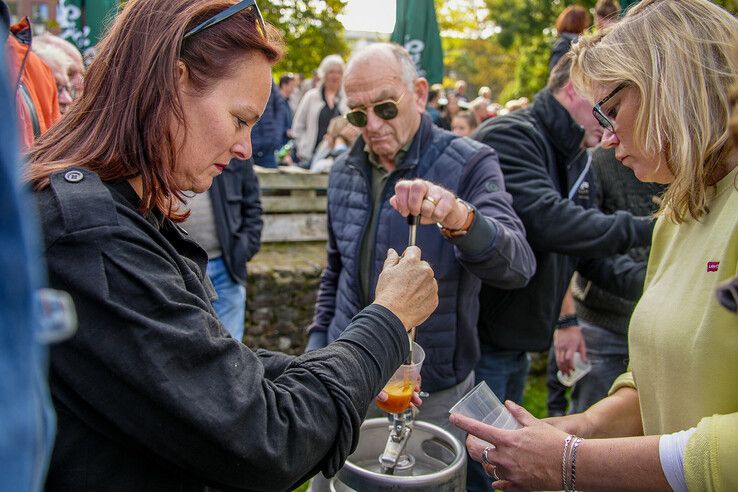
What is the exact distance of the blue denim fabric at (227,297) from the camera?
3.97 m

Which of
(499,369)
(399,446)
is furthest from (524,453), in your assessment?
(499,369)

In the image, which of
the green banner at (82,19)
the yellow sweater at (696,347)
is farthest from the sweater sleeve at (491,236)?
the green banner at (82,19)

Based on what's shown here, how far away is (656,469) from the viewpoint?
146 centimetres

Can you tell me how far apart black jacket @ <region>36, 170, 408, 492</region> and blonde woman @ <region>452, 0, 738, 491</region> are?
2.17ft

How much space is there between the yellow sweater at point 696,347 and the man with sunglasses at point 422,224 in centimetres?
69

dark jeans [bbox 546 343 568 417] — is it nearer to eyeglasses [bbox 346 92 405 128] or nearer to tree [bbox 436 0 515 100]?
eyeglasses [bbox 346 92 405 128]

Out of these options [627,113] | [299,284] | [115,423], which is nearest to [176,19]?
[115,423]

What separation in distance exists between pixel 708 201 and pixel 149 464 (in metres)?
1.47

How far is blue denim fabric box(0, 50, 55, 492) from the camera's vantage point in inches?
18.1

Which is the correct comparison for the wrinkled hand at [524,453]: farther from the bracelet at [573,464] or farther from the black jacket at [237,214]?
the black jacket at [237,214]

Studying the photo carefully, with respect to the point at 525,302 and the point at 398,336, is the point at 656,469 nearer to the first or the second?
the point at 398,336

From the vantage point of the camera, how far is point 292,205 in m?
5.53

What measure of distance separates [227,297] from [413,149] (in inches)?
75.2

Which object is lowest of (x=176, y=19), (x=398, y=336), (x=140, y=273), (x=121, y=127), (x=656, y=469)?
(x=656, y=469)
